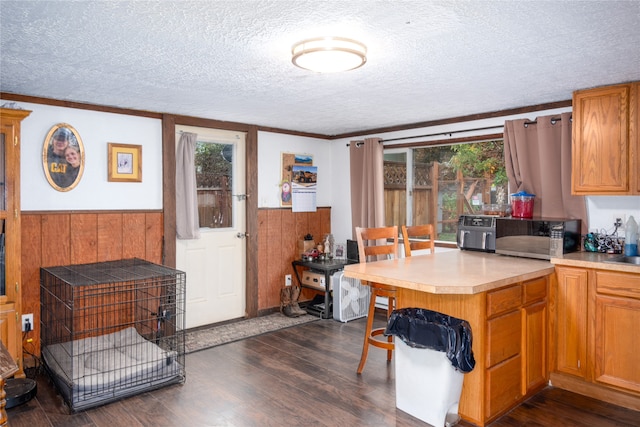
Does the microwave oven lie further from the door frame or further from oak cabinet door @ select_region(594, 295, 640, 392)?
the door frame

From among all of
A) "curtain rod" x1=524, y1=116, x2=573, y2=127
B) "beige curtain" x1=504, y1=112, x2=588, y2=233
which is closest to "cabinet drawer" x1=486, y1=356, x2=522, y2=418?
"beige curtain" x1=504, y1=112, x2=588, y2=233

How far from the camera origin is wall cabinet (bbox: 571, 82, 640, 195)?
308 cm

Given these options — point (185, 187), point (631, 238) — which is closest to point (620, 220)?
point (631, 238)

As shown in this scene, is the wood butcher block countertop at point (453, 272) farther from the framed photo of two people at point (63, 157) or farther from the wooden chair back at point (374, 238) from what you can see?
the framed photo of two people at point (63, 157)

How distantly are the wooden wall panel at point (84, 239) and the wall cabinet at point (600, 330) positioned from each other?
3669 millimetres

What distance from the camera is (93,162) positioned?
3842 mm

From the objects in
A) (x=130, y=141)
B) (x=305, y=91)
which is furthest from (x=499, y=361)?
(x=130, y=141)

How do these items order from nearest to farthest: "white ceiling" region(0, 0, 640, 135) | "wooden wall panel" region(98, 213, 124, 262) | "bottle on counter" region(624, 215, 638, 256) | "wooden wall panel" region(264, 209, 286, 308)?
"white ceiling" region(0, 0, 640, 135), "bottle on counter" region(624, 215, 638, 256), "wooden wall panel" region(98, 213, 124, 262), "wooden wall panel" region(264, 209, 286, 308)

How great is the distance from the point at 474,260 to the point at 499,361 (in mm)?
853

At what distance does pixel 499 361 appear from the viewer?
265 cm

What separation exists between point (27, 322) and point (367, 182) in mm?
3453

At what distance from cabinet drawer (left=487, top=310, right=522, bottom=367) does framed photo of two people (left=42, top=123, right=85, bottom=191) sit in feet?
11.0

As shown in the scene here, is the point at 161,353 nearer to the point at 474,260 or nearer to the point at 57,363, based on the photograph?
the point at 57,363

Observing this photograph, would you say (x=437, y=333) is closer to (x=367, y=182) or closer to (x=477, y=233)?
(x=477, y=233)
